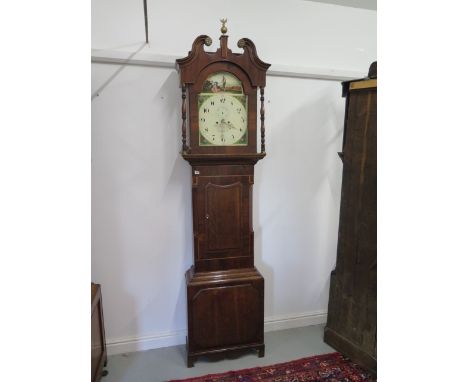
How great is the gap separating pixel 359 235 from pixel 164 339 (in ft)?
4.81

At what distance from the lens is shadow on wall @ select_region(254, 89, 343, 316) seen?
2.27 metres

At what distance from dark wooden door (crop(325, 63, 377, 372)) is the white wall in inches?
12.5

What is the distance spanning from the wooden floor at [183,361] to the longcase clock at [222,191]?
0.26 feet

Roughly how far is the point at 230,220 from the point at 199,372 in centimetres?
93

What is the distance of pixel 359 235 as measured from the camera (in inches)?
78.2

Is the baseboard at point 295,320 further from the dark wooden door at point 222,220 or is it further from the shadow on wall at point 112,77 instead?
the shadow on wall at point 112,77

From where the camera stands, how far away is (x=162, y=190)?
2.08m

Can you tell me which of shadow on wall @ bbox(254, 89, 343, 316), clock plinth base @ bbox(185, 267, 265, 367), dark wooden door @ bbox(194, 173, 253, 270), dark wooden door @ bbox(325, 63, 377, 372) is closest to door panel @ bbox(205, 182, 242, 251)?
dark wooden door @ bbox(194, 173, 253, 270)

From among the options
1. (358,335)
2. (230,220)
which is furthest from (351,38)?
(358,335)

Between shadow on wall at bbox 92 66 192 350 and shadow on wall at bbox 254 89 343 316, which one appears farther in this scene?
shadow on wall at bbox 254 89 343 316

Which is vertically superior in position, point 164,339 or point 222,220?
point 222,220

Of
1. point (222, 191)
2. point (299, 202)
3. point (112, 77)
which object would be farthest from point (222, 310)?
point (112, 77)

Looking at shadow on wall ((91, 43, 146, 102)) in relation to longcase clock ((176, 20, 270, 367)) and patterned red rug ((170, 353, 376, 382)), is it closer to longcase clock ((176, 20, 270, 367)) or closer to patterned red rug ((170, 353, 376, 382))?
longcase clock ((176, 20, 270, 367))

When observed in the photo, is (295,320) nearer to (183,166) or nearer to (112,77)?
(183,166)
